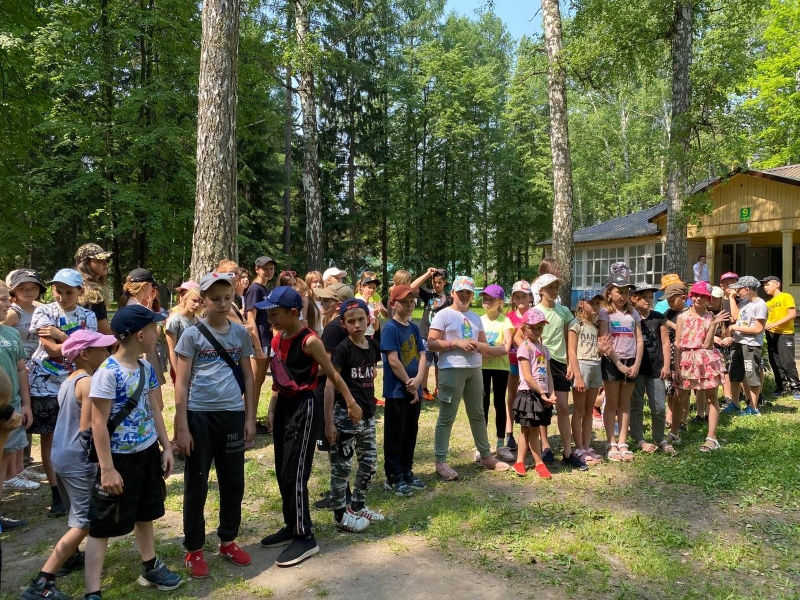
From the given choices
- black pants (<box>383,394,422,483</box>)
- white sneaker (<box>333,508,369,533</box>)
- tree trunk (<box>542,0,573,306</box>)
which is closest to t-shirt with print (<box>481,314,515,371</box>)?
black pants (<box>383,394,422,483</box>)

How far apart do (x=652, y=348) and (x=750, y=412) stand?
2.95m

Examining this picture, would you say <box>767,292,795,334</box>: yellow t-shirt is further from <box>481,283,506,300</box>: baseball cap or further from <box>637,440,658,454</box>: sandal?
<box>481,283,506,300</box>: baseball cap

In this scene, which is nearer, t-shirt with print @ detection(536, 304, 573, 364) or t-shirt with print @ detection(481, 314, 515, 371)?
t-shirt with print @ detection(536, 304, 573, 364)

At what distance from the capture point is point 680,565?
382 centimetres

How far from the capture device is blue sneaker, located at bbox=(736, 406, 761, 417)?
25.9 feet

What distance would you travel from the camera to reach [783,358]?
352 inches

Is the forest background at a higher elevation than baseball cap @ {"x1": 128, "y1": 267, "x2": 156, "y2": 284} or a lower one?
higher

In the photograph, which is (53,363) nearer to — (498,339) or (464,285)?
(464,285)

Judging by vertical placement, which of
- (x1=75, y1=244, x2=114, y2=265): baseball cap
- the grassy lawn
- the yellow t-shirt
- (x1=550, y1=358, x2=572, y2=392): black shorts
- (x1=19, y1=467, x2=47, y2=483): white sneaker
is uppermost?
(x1=75, y1=244, x2=114, y2=265): baseball cap

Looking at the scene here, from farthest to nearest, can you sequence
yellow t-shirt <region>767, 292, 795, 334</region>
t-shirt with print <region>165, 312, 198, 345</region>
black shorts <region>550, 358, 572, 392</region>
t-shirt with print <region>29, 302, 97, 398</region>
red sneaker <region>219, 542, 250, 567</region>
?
1. yellow t-shirt <region>767, 292, 795, 334</region>
2. black shorts <region>550, 358, 572, 392</region>
3. t-shirt with print <region>165, 312, 198, 345</region>
4. t-shirt with print <region>29, 302, 97, 398</region>
5. red sneaker <region>219, 542, 250, 567</region>

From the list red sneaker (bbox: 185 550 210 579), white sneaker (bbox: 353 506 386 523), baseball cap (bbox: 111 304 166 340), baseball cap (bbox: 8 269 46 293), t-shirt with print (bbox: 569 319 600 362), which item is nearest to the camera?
baseball cap (bbox: 111 304 166 340)

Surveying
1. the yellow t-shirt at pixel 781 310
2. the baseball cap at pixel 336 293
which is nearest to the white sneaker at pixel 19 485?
the baseball cap at pixel 336 293

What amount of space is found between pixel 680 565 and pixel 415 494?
2152 millimetres

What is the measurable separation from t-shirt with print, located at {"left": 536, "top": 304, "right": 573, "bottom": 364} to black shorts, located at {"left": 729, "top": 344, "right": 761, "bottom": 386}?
12.3 feet
